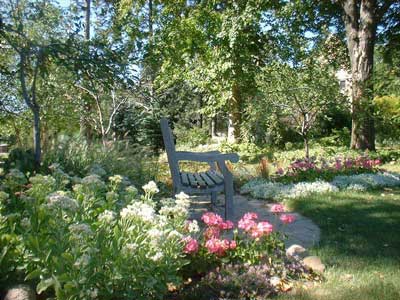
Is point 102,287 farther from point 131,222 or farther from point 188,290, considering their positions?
point 188,290

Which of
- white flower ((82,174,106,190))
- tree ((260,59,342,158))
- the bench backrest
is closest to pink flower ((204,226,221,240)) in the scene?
white flower ((82,174,106,190))

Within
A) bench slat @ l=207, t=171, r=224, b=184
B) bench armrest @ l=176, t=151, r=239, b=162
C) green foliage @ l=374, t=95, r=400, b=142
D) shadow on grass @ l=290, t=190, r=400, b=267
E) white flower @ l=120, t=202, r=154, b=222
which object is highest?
green foliage @ l=374, t=95, r=400, b=142

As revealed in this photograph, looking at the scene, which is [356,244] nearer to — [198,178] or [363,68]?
[198,178]

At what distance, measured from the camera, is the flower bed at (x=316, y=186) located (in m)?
6.21

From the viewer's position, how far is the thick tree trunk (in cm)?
1579

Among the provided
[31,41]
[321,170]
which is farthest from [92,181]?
[321,170]

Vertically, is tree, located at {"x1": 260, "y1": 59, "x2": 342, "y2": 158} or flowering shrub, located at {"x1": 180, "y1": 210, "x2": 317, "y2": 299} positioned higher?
tree, located at {"x1": 260, "y1": 59, "x2": 342, "y2": 158}

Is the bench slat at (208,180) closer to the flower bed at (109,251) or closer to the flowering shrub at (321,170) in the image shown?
the flower bed at (109,251)

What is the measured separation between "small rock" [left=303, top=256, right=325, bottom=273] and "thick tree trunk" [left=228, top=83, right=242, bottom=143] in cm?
1281

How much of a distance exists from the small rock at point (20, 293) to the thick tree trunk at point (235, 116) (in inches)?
546

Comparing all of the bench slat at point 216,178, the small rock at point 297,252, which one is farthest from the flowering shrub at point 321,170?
the small rock at point 297,252

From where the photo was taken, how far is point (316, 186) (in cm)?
646

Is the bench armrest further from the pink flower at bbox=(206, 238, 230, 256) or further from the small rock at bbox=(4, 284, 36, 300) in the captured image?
the small rock at bbox=(4, 284, 36, 300)

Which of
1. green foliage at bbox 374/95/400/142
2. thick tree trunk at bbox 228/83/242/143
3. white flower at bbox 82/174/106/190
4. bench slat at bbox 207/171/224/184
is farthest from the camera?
thick tree trunk at bbox 228/83/242/143
